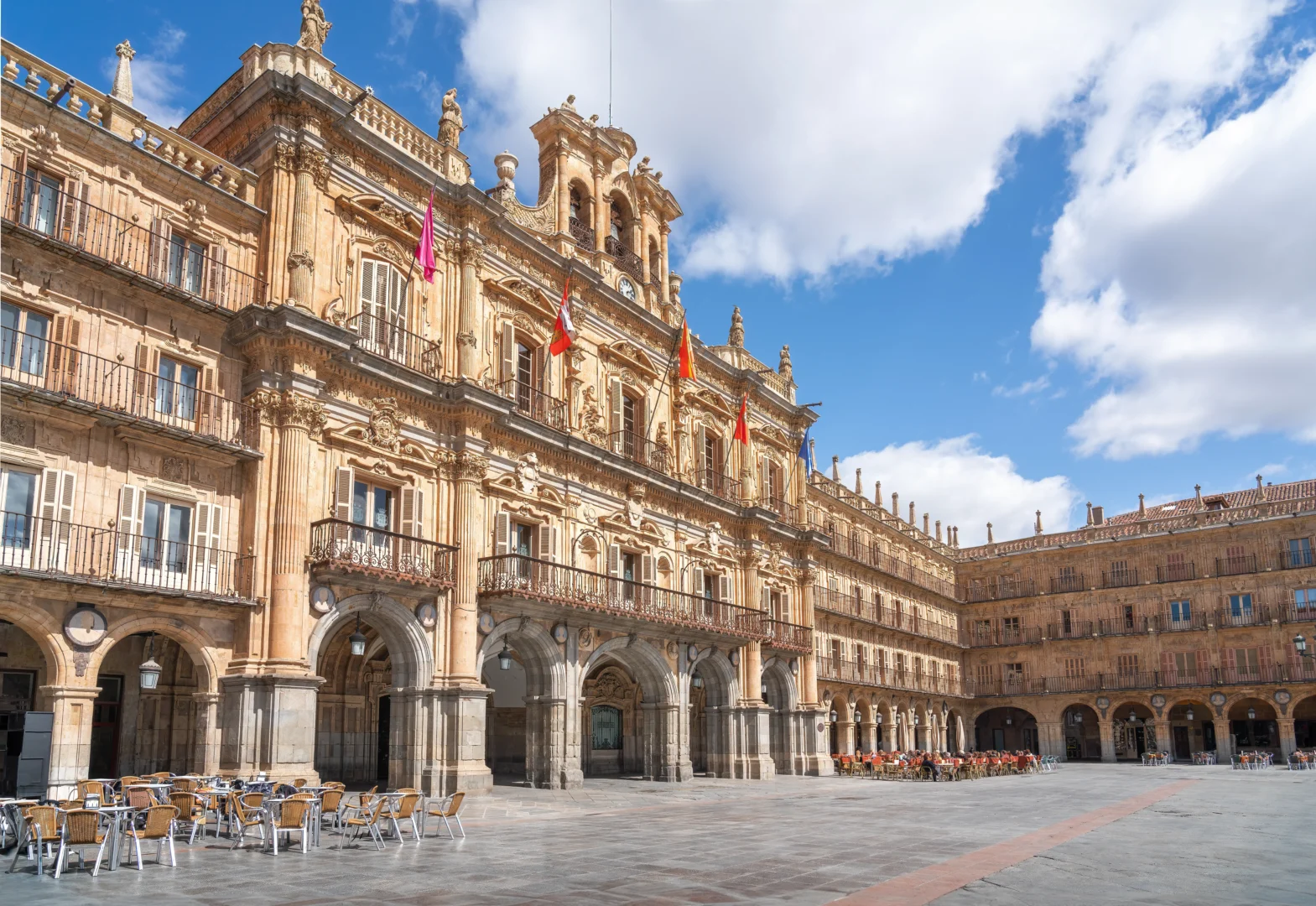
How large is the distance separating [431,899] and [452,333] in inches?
645

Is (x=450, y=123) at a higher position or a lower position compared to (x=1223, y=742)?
higher

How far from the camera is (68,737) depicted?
15.9 meters

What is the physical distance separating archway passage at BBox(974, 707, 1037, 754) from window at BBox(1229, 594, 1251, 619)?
12.1 metres

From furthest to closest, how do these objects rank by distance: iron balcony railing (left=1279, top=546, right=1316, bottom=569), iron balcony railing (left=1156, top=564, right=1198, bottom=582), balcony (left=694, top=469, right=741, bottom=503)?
iron balcony railing (left=1156, top=564, right=1198, bottom=582)
iron balcony railing (left=1279, top=546, right=1316, bottom=569)
balcony (left=694, top=469, right=741, bottom=503)

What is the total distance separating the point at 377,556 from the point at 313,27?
11.4m

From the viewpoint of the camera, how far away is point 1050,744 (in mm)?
56781

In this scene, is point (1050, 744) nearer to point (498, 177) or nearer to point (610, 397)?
point (610, 397)

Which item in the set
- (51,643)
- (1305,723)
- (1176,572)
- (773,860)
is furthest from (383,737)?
(1305,723)

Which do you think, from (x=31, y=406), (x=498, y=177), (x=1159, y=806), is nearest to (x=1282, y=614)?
(x=1159, y=806)

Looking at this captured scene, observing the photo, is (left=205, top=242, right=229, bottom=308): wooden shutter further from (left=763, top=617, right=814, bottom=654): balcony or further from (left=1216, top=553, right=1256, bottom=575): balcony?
(left=1216, top=553, right=1256, bottom=575): balcony

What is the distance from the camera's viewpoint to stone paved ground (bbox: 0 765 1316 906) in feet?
34.0

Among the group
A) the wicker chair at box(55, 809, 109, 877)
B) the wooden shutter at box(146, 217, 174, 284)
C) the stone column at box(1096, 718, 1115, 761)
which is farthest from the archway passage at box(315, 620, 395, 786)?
the stone column at box(1096, 718, 1115, 761)

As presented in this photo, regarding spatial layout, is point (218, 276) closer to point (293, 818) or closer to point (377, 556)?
point (377, 556)

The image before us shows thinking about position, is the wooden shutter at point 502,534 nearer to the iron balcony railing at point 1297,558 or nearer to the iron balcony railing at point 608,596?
the iron balcony railing at point 608,596
